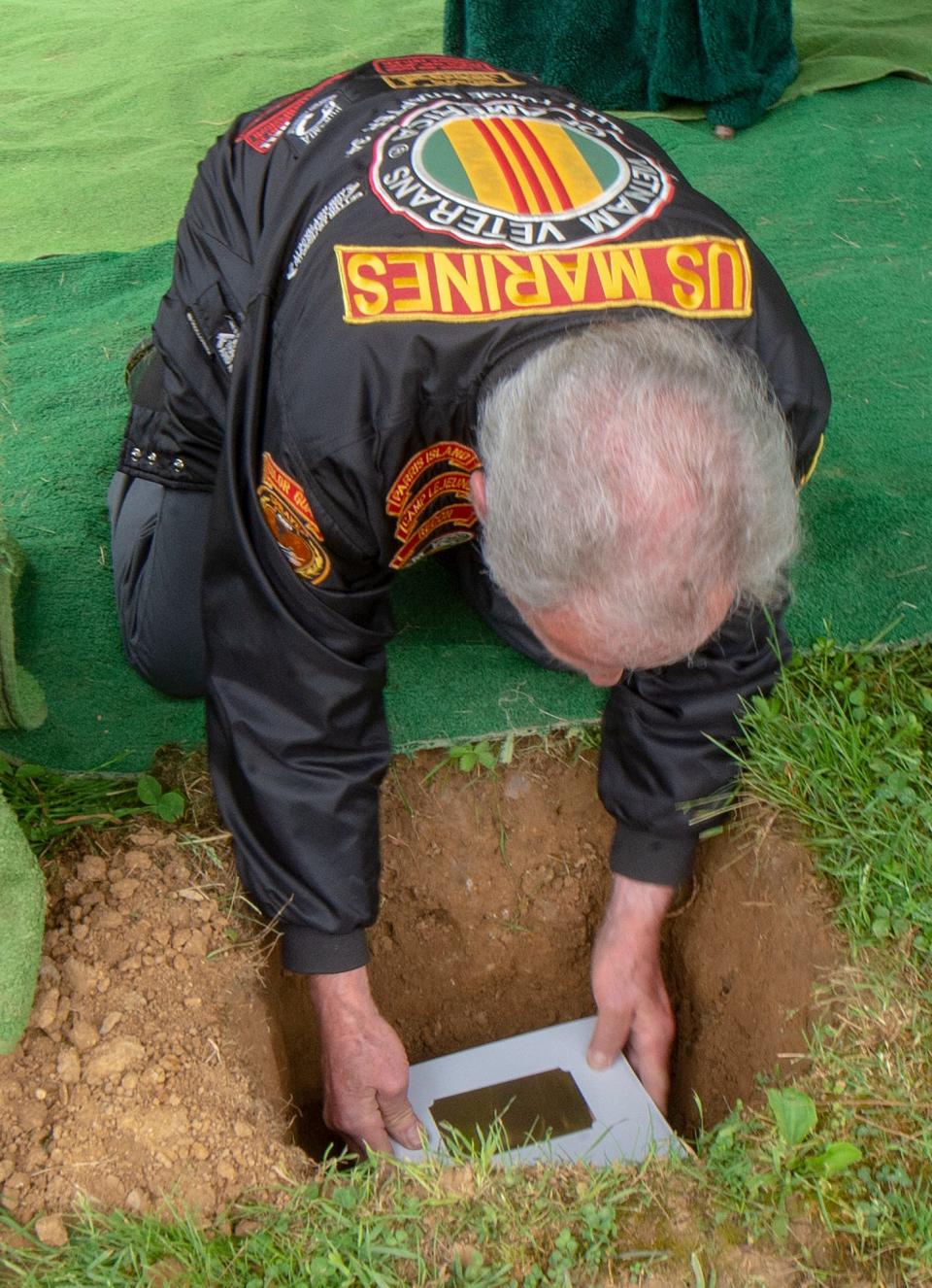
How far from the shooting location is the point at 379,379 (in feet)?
4.71

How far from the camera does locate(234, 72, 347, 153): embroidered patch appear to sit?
1894 mm

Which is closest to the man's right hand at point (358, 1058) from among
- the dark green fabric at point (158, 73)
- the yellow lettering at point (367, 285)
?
the yellow lettering at point (367, 285)

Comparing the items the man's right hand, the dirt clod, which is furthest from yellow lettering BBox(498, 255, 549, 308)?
the dirt clod

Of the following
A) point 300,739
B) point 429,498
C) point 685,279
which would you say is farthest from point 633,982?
point 685,279

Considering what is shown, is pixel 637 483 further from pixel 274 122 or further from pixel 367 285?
pixel 274 122

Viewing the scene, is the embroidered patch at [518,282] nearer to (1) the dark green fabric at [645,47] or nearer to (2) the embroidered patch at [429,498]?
(2) the embroidered patch at [429,498]

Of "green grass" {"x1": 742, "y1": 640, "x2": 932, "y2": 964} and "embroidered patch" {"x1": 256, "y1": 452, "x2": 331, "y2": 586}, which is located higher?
"embroidered patch" {"x1": 256, "y1": 452, "x2": 331, "y2": 586}

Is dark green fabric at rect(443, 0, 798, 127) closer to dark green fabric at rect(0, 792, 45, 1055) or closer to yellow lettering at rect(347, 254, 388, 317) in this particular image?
yellow lettering at rect(347, 254, 388, 317)

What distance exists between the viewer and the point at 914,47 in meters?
4.25

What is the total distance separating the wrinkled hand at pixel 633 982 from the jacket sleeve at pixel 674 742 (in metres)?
0.04

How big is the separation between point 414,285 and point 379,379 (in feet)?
0.42

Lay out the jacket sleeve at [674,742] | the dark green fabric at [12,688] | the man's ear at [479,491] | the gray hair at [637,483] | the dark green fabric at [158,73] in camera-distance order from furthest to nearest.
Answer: the dark green fabric at [158,73]
the dark green fabric at [12,688]
the jacket sleeve at [674,742]
the man's ear at [479,491]
the gray hair at [637,483]

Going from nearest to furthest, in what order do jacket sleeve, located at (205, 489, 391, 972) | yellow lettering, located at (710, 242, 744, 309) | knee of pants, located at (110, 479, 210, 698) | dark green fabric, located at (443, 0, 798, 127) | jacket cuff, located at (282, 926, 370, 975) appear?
yellow lettering, located at (710, 242, 744, 309)
jacket sleeve, located at (205, 489, 391, 972)
jacket cuff, located at (282, 926, 370, 975)
knee of pants, located at (110, 479, 210, 698)
dark green fabric, located at (443, 0, 798, 127)

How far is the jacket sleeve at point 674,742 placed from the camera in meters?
1.82
